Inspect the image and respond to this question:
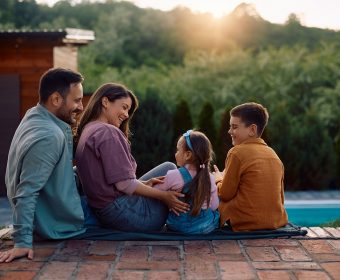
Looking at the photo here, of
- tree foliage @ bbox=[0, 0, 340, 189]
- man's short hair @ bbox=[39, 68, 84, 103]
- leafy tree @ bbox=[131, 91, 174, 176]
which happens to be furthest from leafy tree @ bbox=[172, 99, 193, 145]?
man's short hair @ bbox=[39, 68, 84, 103]

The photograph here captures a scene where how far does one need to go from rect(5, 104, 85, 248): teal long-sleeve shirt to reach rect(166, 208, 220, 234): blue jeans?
67 centimetres

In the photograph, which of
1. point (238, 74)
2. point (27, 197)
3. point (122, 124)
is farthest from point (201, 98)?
point (27, 197)

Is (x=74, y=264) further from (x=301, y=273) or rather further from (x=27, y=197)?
(x=301, y=273)

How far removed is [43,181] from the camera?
12.6ft

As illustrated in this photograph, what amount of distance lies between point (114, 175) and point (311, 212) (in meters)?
5.14

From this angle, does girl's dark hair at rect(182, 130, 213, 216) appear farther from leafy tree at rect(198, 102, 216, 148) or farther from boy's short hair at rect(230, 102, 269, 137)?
leafy tree at rect(198, 102, 216, 148)

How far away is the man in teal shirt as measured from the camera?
12.3 feet

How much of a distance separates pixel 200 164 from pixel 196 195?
0.23 m

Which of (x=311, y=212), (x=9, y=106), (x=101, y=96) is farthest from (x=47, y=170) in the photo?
Result: (x=9, y=106)

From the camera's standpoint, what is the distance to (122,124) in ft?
15.1

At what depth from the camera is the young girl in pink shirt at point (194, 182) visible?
4262 millimetres

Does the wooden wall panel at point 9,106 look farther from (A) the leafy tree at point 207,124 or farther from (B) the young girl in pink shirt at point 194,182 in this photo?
(B) the young girl in pink shirt at point 194,182

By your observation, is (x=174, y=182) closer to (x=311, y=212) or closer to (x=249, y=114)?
(x=249, y=114)

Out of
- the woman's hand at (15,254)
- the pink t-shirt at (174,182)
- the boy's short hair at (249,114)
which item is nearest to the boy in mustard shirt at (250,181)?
the boy's short hair at (249,114)
